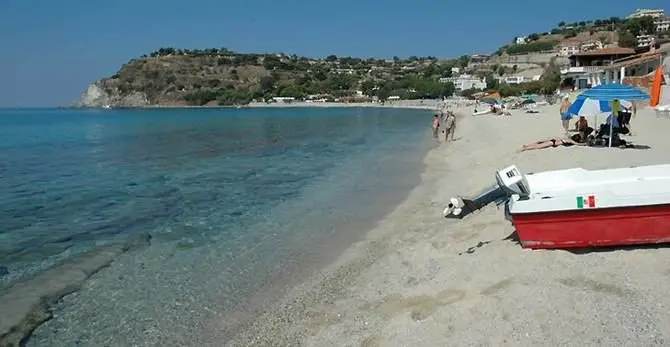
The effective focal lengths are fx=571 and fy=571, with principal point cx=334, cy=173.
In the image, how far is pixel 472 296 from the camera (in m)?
6.79

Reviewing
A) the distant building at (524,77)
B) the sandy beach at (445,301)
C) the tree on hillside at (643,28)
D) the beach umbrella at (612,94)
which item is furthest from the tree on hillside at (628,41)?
the sandy beach at (445,301)

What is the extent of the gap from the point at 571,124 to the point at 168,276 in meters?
25.0

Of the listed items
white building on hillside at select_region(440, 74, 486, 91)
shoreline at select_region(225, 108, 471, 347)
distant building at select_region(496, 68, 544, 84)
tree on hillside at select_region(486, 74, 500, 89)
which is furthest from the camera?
white building on hillside at select_region(440, 74, 486, 91)

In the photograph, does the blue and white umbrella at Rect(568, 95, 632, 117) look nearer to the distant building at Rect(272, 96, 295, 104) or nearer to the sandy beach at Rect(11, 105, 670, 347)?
the sandy beach at Rect(11, 105, 670, 347)

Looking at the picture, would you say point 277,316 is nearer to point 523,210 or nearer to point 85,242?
point 523,210

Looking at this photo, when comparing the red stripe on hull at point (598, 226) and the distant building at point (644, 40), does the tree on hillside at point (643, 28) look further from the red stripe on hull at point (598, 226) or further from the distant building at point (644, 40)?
the red stripe on hull at point (598, 226)

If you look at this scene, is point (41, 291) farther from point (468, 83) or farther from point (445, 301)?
point (468, 83)

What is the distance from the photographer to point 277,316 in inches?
296

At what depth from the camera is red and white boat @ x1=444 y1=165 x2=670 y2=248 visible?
7387 millimetres

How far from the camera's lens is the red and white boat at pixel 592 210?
739cm

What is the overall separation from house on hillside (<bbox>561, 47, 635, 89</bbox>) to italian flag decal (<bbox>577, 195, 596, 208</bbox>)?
75.8 metres

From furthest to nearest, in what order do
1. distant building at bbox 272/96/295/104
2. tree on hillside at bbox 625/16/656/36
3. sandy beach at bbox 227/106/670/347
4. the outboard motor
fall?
distant building at bbox 272/96/295/104 → tree on hillside at bbox 625/16/656/36 → the outboard motor → sandy beach at bbox 227/106/670/347

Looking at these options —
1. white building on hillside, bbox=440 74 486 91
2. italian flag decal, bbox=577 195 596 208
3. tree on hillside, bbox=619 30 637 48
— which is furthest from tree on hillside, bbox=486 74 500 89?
italian flag decal, bbox=577 195 596 208

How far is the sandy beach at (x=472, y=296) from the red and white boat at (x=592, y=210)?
203 mm
